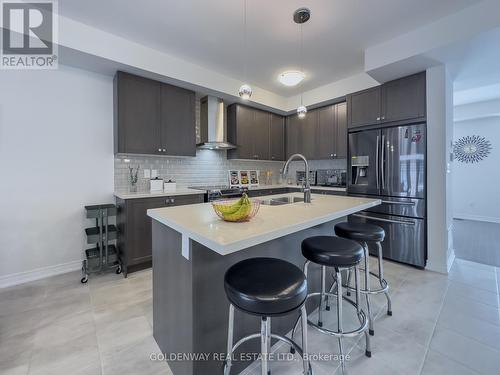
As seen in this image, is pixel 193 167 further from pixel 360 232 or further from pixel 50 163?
pixel 360 232

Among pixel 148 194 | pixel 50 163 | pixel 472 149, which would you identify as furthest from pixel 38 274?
pixel 472 149

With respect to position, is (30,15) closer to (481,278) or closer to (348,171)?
(348,171)

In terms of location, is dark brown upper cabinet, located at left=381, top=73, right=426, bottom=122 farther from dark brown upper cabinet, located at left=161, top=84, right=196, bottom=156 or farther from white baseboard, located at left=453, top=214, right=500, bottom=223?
white baseboard, located at left=453, top=214, right=500, bottom=223

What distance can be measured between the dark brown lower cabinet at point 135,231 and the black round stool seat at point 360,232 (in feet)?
7.04

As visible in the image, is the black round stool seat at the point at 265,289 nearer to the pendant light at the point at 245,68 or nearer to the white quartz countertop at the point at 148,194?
the pendant light at the point at 245,68

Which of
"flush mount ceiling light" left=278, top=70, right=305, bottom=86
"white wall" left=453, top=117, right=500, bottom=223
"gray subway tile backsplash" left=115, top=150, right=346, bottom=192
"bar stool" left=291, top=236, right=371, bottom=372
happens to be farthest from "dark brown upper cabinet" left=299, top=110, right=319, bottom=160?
"white wall" left=453, top=117, right=500, bottom=223

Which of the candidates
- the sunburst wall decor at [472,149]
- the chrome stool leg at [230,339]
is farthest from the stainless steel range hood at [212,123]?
the sunburst wall decor at [472,149]

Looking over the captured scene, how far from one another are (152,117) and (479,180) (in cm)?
735

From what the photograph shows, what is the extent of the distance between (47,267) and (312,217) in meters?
3.16

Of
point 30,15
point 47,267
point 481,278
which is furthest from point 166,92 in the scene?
point 481,278

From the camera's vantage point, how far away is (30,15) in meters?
2.14

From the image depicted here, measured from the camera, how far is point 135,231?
273 cm

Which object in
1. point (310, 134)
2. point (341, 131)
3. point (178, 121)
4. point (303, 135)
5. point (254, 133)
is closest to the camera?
point (178, 121)

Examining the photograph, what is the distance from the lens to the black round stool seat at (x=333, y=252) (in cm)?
138
